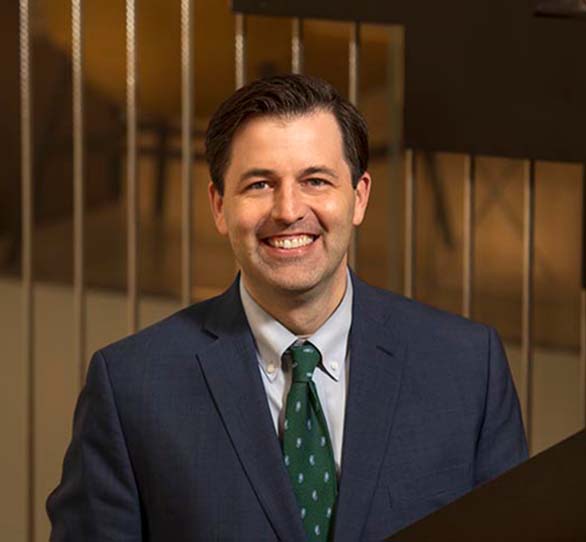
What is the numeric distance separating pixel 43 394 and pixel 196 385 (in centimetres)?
376

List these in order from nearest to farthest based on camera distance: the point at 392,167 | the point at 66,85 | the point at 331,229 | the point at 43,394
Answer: the point at 331,229, the point at 43,394, the point at 392,167, the point at 66,85

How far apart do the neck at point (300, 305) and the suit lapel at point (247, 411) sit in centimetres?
5

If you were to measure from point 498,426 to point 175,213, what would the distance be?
4.88 m

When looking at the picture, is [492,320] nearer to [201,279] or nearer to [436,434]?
[201,279]

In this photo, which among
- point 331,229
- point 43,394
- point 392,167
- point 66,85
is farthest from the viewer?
point 66,85

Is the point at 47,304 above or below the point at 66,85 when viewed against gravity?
below

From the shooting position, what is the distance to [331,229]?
Result: 224 cm

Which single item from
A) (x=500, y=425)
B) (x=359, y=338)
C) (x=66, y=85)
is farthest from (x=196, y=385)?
(x=66, y=85)

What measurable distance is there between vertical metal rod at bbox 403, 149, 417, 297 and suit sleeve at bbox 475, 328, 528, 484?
62cm

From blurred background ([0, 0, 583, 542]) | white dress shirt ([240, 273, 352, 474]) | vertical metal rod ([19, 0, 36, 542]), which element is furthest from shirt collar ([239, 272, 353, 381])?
blurred background ([0, 0, 583, 542])

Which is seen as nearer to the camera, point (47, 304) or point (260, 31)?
point (260, 31)

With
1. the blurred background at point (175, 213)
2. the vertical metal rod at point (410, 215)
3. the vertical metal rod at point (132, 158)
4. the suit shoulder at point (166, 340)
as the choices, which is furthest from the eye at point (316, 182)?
the blurred background at point (175, 213)

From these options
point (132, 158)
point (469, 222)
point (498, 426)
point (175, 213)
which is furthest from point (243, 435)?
point (175, 213)

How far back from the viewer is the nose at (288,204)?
2.20m
